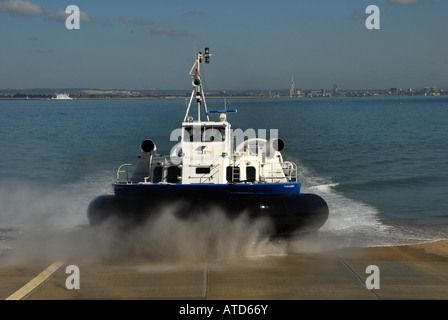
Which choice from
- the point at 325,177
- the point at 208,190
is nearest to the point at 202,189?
the point at 208,190

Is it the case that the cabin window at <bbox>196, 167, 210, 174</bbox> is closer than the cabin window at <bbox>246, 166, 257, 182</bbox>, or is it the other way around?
the cabin window at <bbox>196, 167, 210, 174</bbox>

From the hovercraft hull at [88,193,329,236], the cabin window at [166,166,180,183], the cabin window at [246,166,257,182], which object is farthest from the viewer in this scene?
the cabin window at [246,166,257,182]

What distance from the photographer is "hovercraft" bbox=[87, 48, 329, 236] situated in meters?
11.9

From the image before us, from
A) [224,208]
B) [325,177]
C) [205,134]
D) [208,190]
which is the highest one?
[205,134]

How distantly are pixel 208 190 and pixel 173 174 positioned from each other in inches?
52.8

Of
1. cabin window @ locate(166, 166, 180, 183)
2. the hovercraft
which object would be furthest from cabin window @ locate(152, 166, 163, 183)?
cabin window @ locate(166, 166, 180, 183)

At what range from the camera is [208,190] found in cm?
1223

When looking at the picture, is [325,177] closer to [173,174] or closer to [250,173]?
[250,173]

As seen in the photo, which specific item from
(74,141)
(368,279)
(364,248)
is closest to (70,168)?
(74,141)

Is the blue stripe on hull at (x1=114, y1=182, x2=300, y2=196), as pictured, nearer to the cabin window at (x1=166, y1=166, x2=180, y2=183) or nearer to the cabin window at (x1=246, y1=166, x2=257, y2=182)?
the cabin window at (x1=166, y1=166, x2=180, y2=183)

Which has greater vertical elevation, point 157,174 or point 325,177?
point 157,174
